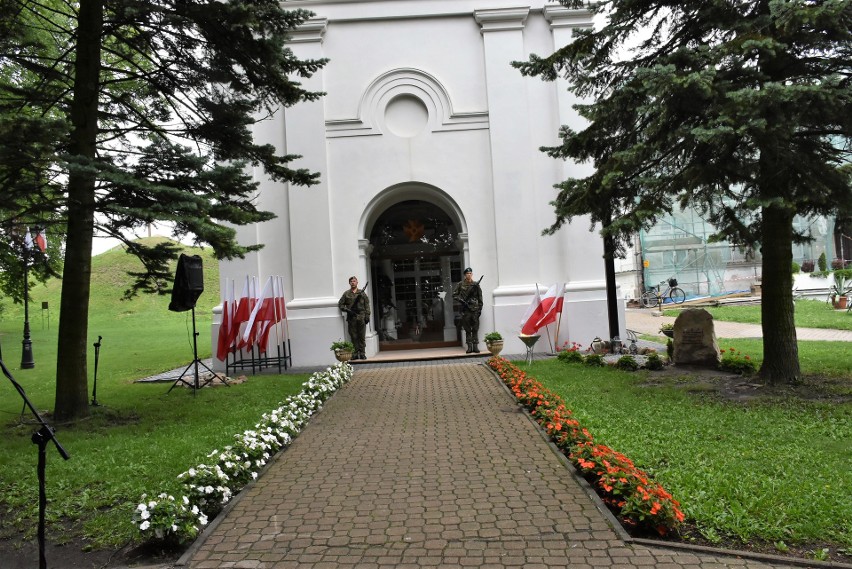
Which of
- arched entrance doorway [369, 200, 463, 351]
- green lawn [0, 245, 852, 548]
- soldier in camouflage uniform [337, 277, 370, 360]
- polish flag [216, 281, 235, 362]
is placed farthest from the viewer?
arched entrance doorway [369, 200, 463, 351]

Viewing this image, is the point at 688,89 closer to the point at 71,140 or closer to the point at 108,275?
the point at 71,140

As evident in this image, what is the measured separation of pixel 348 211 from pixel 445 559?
12053 mm

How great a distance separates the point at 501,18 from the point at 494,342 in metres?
8.14

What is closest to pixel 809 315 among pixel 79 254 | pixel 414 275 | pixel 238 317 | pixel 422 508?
pixel 414 275

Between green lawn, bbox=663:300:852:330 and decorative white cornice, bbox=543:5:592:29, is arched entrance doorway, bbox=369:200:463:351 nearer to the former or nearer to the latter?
decorative white cornice, bbox=543:5:592:29

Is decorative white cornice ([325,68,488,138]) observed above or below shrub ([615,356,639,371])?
above

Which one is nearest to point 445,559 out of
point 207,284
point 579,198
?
point 579,198

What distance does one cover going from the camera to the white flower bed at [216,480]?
403 centimetres

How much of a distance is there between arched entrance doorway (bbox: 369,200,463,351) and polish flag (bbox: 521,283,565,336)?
A: 344 centimetres

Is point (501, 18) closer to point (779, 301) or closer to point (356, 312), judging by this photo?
point (356, 312)

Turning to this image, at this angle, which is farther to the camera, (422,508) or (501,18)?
(501,18)

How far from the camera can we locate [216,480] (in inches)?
187

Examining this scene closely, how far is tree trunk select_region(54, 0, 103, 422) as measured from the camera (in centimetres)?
809

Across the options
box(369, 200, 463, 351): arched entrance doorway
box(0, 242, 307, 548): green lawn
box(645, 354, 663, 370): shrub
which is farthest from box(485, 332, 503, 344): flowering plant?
box(0, 242, 307, 548): green lawn
